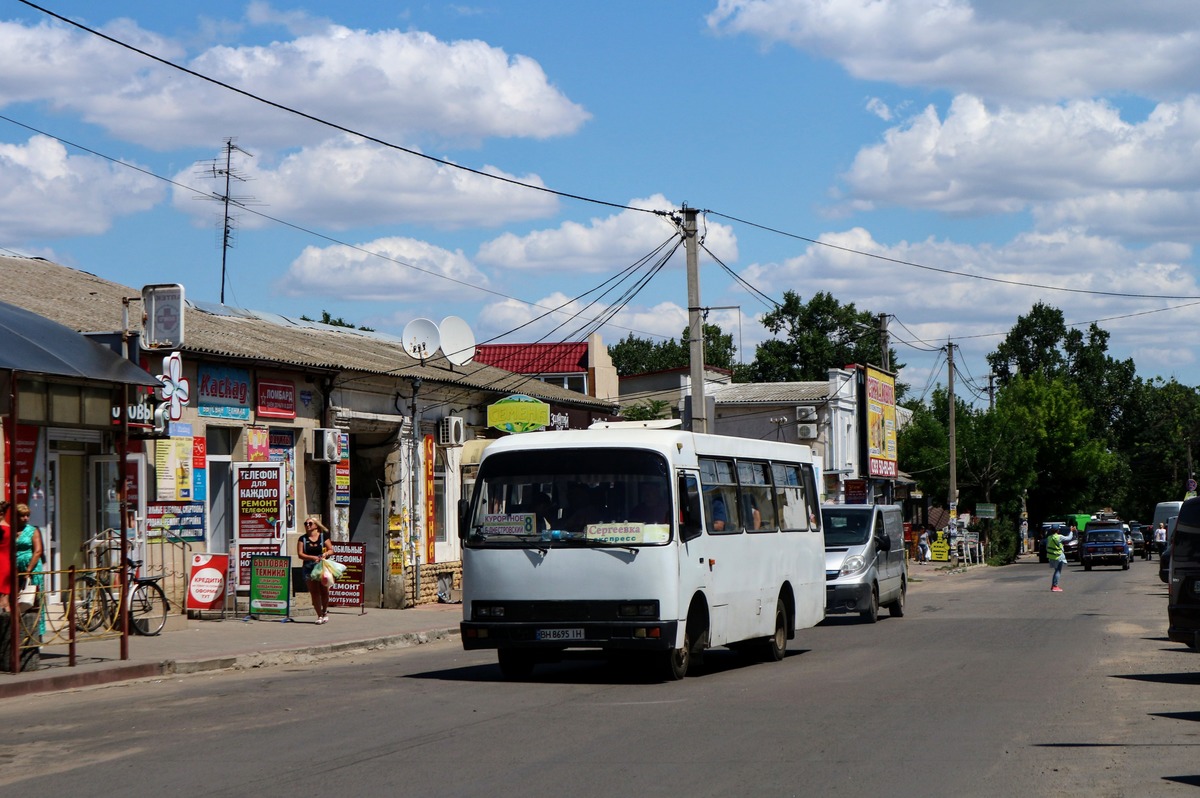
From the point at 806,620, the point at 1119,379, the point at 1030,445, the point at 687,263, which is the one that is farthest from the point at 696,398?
the point at 1119,379

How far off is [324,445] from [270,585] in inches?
124

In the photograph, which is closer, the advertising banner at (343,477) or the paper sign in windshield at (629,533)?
the paper sign in windshield at (629,533)

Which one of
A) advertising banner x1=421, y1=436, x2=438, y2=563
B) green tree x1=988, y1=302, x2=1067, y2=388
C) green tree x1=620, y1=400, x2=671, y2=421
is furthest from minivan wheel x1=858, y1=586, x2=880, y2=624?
green tree x1=988, y1=302, x2=1067, y2=388

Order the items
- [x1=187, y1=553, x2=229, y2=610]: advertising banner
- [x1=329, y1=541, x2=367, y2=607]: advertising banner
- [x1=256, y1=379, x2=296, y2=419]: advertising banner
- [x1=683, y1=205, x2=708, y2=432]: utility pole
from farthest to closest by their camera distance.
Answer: [x1=683, y1=205, x2=708, y2=432]: utility pole → [x1=329, y1=541, x2=367, y2=607]: advertising banner → [x1=256, y1=379, x2=296, y2=419]: advertising banner → [x1=187, y1=553, x2=229, y2=610]: advertising banner

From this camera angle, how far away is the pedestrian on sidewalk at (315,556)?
864 inches

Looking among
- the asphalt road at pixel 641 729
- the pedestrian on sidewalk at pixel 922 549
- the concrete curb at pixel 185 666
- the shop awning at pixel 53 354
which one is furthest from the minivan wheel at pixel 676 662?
the pedestrian on sidewalk at pixel 922 549

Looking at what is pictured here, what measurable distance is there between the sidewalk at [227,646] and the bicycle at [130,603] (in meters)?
→ 0.24

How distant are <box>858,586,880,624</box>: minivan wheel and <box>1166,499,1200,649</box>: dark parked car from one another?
978cm

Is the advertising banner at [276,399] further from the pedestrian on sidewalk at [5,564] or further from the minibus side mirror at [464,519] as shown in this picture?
the minibus side mirror at [464,519]

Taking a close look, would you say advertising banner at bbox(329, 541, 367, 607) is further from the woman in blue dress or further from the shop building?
the woman in blue dress

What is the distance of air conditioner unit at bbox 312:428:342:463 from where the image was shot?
79.9 feet

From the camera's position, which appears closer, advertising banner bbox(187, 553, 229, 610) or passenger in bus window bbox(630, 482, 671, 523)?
passenger in bus window bbox(630, 482, 671, 523)

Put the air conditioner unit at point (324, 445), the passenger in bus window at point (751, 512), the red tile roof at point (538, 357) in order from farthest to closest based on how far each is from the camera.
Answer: the red tile roof at point (538, 357)
the air conditioner unit at point (324, 445)
the passenger in bus window at point (751, 512)

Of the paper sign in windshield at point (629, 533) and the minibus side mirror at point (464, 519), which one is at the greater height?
the minibus side mirror at point (464, 519)
